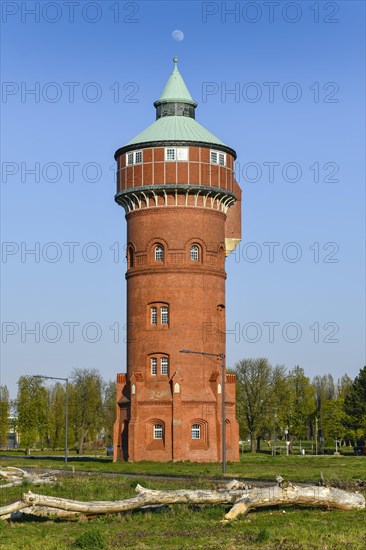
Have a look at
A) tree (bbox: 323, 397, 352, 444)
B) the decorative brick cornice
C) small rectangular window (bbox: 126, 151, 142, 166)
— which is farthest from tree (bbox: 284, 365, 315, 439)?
small rectangular window (bbox: 126, 151, 142, 166)

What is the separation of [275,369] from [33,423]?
86.0ft

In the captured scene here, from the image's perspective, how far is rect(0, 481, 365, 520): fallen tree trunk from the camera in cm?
2447

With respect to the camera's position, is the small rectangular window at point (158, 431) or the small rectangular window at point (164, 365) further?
the small rectangular window at point (164, 365)

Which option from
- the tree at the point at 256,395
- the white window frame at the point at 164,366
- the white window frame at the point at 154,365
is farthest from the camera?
the tree at the point at 256,395

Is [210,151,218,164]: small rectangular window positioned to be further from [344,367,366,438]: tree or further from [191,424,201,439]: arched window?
[344,367,366,438]: tree

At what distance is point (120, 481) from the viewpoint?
37.8 m

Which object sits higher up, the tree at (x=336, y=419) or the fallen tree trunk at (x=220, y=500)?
the tree at (x=336, y=419)

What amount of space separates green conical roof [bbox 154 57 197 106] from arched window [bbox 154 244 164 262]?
1095 centimetres

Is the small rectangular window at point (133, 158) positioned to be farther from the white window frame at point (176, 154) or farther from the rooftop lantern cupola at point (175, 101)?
the rooftop lantern cupola at point (175, 101)

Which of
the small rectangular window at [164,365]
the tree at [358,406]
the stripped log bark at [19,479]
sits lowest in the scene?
the stripped log bark at [19,479]

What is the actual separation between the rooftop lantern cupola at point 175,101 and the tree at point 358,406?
41830 mm

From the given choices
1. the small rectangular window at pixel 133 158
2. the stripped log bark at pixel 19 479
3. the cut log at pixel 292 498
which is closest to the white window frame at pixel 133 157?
the small rectangular window at pixel 133 158

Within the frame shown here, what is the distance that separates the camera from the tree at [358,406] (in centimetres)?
9356

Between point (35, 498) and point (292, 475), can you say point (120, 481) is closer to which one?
point (292, 475)
